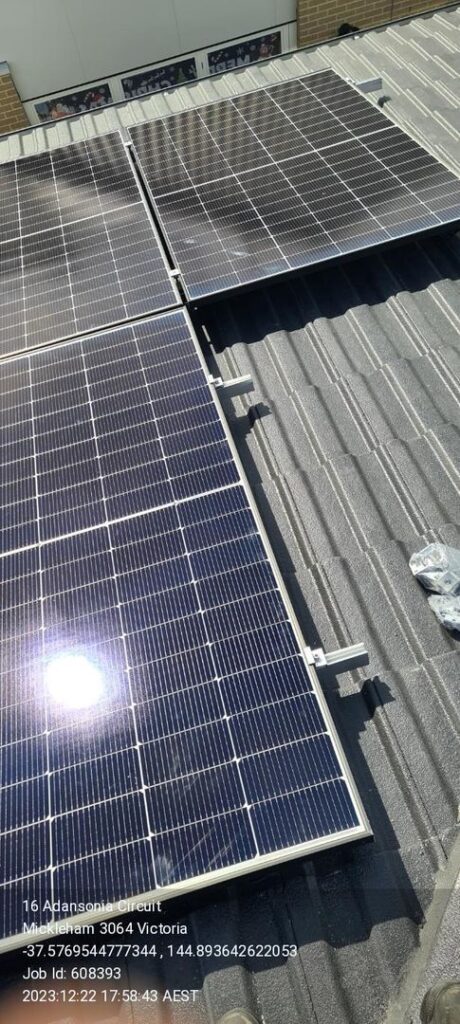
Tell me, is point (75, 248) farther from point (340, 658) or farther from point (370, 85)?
point (340, 658)

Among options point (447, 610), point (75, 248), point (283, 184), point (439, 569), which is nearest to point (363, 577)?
point (439, 569)

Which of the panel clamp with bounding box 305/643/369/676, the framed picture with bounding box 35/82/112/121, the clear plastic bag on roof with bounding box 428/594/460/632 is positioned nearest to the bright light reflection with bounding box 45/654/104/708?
the panel clamp with bounding box 305/643/369/676

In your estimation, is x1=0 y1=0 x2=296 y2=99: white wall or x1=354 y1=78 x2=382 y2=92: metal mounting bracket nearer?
x1=354 y1=78 x2=382 y2=92: metal mounting bracket

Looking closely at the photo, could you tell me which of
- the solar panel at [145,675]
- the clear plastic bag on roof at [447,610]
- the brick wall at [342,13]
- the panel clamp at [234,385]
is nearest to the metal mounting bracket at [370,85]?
the panel clamp at [234,385]

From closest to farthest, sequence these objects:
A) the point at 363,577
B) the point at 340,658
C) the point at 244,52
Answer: the point at 340,658, the point at 363,577, the point at 244,52

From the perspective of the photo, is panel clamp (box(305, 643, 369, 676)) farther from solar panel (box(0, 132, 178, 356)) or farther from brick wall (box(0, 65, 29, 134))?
brick wall (box(0, 65, 29, 134))

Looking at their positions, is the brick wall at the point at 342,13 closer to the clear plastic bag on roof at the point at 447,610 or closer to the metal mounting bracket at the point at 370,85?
the metal mounting bracket at the point at 370,85
